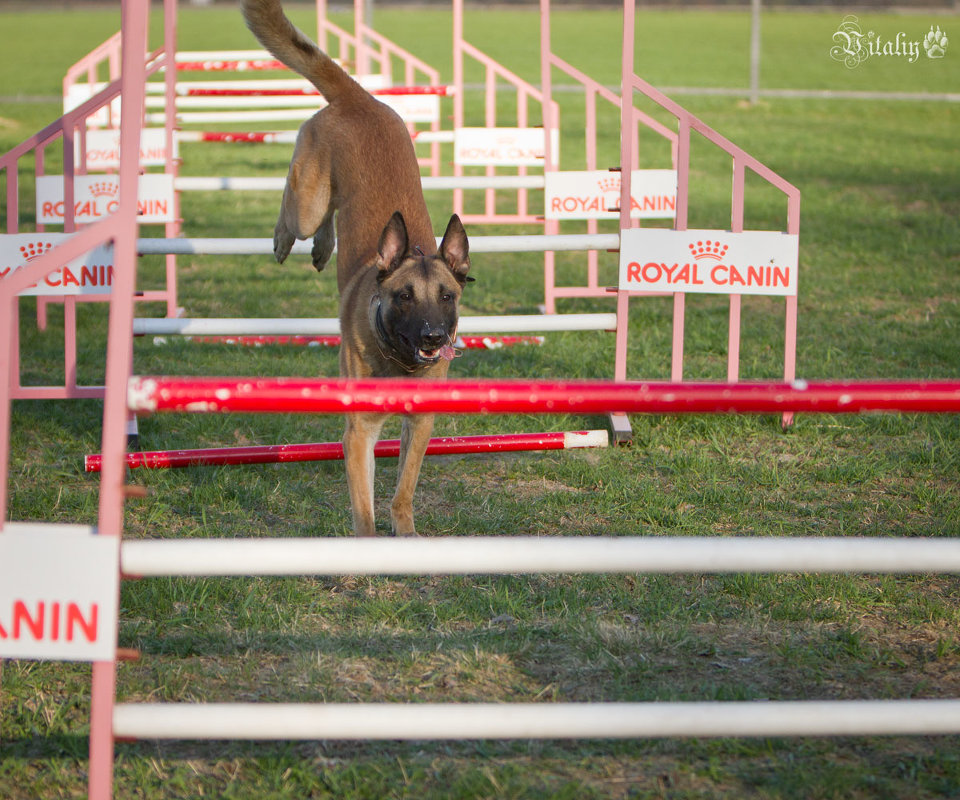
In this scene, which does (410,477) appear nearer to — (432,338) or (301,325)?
(432,338)

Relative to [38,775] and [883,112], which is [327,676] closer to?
[38,775]

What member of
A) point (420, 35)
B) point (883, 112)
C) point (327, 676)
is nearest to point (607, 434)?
point (327, 676)

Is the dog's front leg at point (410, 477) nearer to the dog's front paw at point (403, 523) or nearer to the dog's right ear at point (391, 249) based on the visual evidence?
the dog's front paw at point (403, 523)

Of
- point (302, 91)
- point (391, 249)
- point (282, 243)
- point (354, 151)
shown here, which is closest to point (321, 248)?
point (282, 243)

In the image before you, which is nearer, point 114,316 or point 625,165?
point 114,316

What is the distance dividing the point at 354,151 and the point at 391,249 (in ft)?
3.54

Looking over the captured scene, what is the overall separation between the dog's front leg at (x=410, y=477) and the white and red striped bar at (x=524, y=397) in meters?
2.25

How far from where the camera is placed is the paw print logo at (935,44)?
30.8m

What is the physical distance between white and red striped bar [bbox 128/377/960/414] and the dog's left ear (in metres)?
2.29

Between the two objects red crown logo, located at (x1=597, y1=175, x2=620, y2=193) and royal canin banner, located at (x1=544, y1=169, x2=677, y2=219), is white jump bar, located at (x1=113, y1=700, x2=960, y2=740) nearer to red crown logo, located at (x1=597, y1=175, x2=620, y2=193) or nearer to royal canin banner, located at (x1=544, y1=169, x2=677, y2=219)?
royal canin banner, located at (x1=544, y1=169, x2=677, y2=219)

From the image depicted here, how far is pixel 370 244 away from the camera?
5215mm

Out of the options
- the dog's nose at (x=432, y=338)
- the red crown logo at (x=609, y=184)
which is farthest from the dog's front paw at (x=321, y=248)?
the red crown logo at (x=609, y=184)

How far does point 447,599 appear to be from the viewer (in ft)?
13.3

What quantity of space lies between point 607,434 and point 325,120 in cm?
220
